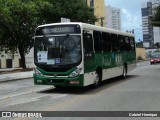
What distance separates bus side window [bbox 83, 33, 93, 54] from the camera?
17250mm

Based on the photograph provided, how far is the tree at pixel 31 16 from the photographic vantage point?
35925mm

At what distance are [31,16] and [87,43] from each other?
2188 centimetres

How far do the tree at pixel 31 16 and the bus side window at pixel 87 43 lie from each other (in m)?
15.1

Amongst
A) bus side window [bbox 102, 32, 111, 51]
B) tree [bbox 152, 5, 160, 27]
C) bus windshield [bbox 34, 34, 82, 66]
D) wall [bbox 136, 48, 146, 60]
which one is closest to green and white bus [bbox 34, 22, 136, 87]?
bus windshield [bbox 34, 34, 82, 66]

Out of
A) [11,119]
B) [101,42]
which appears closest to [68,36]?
[101,42]

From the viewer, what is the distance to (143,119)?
33.5 ft

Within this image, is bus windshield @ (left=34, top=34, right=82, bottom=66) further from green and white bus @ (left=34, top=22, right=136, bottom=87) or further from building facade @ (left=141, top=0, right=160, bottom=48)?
building facade @ (left=141, top=0, right=160, bottom=48)

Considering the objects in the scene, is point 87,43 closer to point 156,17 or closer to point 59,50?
point 59,50

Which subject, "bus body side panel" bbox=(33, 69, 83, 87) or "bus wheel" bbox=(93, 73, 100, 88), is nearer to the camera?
"bus body side panel" bbox=(33, 69, 83, 87)

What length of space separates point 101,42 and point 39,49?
3.67 metres

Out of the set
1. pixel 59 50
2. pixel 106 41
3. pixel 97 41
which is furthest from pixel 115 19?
pixel 59 50

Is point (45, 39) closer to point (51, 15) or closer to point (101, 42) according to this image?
point (101, 42)

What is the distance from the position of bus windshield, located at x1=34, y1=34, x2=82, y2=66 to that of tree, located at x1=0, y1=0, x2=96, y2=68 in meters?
15.2

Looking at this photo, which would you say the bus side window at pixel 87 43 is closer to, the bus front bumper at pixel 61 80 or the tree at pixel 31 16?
the bus front bumper at pixel 61 80
